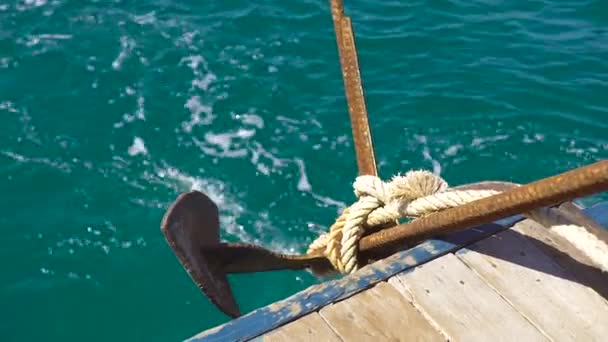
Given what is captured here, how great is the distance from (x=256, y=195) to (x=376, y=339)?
3477 mm

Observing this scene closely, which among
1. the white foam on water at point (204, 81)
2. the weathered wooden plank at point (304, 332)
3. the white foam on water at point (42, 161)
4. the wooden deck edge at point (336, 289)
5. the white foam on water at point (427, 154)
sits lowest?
the white foam on water at point (42, 161)

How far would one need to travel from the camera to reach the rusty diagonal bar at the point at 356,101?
2701 millimetres

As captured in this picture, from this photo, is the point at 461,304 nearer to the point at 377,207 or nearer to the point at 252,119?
the point at 377,207

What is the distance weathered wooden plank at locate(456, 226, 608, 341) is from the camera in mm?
2268

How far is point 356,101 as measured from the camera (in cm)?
272

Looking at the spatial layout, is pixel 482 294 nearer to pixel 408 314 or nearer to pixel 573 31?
pixel 408 314

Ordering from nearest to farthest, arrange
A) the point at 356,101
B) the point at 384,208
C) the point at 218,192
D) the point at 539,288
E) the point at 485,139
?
1. the point at 539,288
2. the point at 384,208
3. the point at 356,101
4. the point at 218,192
5. the point at 485,139

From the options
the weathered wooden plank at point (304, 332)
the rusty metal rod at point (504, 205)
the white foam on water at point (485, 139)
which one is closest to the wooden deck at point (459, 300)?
the weathered wooden plank at point (304, 332)

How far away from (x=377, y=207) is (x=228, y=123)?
3.70 m

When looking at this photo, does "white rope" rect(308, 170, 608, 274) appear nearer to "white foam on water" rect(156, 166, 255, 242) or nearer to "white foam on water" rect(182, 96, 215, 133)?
"white foam on water" rect(156, 166, 255, 242)

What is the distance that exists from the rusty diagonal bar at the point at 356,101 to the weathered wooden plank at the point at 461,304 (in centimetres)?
48

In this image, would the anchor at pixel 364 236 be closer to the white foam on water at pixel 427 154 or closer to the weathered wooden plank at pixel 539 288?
the weathered wooden plank at pixel 539 288

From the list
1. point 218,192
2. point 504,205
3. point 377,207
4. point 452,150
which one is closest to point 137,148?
point 218,192

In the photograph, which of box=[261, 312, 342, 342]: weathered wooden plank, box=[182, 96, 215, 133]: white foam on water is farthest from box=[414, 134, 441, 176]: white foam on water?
box=[261, 312, 342, 342]: weathered wooden plank
